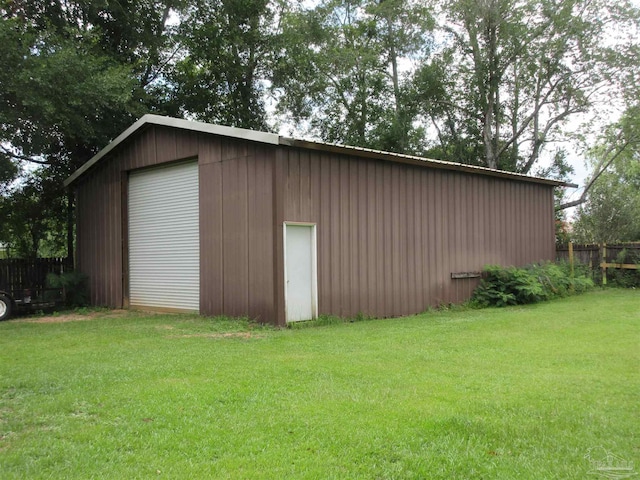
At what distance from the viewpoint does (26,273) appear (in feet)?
47.3

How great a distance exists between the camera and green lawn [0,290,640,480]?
10.9ft

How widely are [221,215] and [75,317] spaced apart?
4389 millimetres

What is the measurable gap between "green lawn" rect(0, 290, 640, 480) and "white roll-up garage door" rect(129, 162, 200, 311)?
3.93m

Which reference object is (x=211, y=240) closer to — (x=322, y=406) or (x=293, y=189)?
(x=293, y=189)

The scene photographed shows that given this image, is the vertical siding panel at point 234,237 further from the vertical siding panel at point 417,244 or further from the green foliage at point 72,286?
the green foliage at point 72,286

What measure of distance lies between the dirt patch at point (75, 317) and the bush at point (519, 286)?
8938mm

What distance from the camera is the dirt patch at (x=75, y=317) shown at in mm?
11547

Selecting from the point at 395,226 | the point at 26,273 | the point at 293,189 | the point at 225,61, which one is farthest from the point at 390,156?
the point at 225,61

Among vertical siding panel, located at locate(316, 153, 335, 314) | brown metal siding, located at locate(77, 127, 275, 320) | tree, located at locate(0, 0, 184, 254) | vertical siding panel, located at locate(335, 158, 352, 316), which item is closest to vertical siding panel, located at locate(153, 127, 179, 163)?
brown metal siding, located at locate(77, 127, 275, 320)

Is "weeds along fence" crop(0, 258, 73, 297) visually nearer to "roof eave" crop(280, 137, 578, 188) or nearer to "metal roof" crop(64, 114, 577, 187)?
"metal roof" crop(64, 114, 577, 187)

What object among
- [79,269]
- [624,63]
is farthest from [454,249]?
[624,63]

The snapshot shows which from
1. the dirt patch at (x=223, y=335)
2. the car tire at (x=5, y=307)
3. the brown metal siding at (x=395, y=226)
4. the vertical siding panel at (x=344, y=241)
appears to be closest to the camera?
the dirt patch at (x=223, y=335)

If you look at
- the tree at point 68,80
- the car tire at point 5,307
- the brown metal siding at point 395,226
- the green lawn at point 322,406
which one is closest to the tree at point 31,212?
the tree at point 68,80

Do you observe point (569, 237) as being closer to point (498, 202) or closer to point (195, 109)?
point (498, 202)
